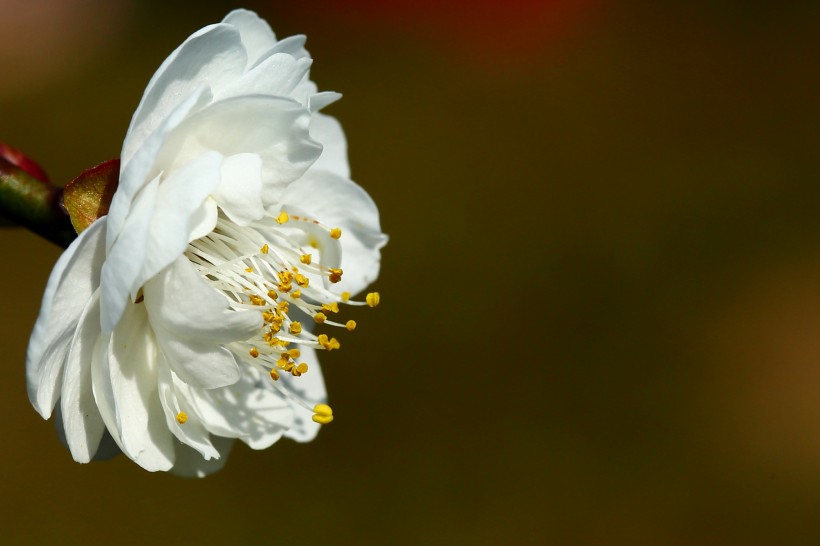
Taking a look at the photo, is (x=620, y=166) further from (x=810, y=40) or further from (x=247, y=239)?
(x=247, y=239)

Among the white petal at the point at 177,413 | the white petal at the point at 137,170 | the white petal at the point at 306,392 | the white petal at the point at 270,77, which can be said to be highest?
the white petal at the point at 270,77

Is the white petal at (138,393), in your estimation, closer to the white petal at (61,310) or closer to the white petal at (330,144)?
the white petal at (61,310)

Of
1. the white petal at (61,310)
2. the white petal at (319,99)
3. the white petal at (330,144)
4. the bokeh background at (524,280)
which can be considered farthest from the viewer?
the bokeh background at (524,280)

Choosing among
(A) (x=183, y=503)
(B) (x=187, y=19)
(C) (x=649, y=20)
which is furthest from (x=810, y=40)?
(A) (x=183, y=503)

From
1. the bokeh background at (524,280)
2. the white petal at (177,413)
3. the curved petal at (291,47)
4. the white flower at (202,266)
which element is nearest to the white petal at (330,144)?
the white flower at (202,266)

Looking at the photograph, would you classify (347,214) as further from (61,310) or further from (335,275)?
(61,310)

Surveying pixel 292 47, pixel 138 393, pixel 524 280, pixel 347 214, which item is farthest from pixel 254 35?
pixel 524 280
